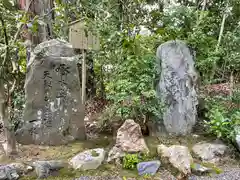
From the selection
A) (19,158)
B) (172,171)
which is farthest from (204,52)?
(19,158)

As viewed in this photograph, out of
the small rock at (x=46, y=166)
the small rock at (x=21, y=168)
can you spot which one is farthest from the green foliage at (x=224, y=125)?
the small rock at (x=21, y=168)

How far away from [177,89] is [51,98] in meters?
1.83

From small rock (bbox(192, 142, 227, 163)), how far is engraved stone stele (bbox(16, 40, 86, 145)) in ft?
5.48

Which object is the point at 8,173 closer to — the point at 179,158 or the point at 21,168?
the point at 21,168

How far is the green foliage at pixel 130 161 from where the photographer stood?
273 cm

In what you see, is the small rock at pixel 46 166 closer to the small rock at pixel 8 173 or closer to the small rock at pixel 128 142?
the small rock at pixel 8 173

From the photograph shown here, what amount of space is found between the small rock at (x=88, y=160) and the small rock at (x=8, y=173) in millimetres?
599

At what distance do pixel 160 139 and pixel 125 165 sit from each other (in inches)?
35.4

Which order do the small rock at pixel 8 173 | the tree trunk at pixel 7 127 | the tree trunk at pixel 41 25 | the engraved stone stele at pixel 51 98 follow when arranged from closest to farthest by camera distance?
the small rock at pixel 8 173
the tree trunk at pixel 7 127
the engraved stone stele at pixel 51 98
the tree trunk at pixel 41 25

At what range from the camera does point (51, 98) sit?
330cm

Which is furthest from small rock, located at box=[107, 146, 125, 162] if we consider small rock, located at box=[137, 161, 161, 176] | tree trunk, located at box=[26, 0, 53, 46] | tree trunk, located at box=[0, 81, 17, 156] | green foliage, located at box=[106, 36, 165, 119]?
tree trunk, located at box=[26, 0, 53, 46]

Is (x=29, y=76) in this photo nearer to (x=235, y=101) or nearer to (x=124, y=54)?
(x=124, y=54)

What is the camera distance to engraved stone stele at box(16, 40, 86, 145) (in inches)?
127

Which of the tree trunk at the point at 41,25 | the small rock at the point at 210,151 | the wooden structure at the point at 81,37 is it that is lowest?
the small rock at the point at 210,151
